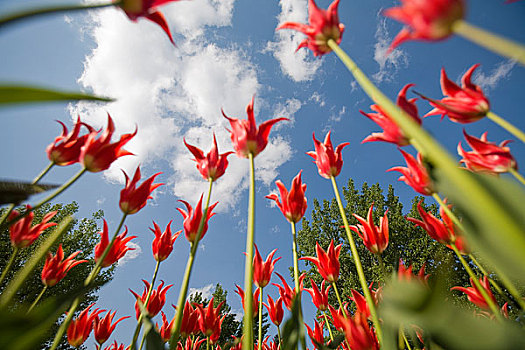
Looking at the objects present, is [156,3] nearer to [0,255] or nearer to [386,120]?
[386,120]

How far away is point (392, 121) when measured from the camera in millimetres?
1047

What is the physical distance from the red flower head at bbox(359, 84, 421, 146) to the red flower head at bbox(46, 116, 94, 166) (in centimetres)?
144

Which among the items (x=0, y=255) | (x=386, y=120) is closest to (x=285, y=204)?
(x=386, y=120)

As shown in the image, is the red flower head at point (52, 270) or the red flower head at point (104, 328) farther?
the red flower head at point (104, 328)

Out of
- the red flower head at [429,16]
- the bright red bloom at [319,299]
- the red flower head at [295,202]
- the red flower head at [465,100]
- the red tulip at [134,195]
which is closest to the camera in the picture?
the red flower head at [429,16]

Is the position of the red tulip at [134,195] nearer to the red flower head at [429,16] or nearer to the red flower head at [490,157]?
the red flower head at [429,16]

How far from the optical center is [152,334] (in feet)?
2.47

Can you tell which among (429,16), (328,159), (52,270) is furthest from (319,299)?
(429,16)

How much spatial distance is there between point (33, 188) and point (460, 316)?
857 mm

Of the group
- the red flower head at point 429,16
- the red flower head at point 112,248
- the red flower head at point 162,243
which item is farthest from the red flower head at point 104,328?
the red flower head at point 429,16

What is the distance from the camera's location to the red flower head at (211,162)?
56.4 inches

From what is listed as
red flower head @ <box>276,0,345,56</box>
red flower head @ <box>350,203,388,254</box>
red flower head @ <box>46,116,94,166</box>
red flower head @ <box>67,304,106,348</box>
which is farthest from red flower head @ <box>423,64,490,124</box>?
red flower head @ <box>67,304,106,348</box>

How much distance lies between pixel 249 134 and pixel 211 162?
0.32m

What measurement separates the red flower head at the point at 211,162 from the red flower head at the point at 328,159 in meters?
0.62
